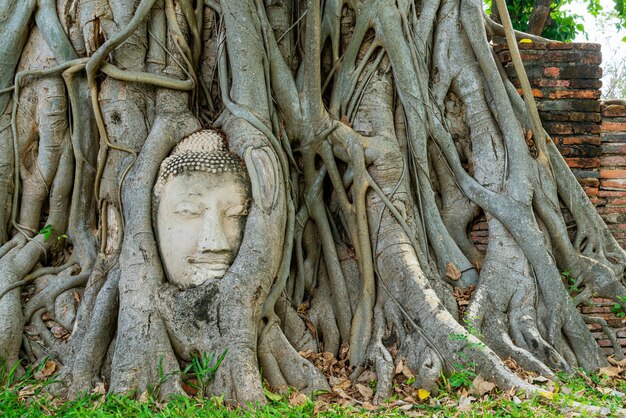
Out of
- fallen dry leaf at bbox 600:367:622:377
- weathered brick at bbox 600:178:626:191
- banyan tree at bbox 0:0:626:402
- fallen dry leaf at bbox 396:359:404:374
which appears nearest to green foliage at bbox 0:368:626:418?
banyan tree at bbox 0:0:626:402

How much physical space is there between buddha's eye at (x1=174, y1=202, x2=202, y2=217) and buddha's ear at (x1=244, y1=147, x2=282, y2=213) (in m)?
0.33

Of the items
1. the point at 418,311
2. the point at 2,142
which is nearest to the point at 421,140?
the point at 418,311

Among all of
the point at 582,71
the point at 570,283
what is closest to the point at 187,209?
the point at 570,283

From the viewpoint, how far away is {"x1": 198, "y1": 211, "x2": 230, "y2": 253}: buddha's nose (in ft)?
11.3

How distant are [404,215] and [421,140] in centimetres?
59

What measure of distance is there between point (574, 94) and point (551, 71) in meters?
0.24

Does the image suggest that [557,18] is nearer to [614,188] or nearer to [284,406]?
[614,188]

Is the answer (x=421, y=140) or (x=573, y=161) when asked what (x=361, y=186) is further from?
(x=573, y=161)

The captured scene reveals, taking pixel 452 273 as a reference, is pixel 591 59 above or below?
above

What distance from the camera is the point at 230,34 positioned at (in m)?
4.09

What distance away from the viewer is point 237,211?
3.62m

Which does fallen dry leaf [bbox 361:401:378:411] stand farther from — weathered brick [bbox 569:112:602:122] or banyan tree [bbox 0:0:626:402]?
weathered brick [bbox 569:112:602:122]

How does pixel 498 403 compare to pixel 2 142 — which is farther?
pixel 2 142

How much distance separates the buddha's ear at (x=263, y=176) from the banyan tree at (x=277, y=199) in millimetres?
13
